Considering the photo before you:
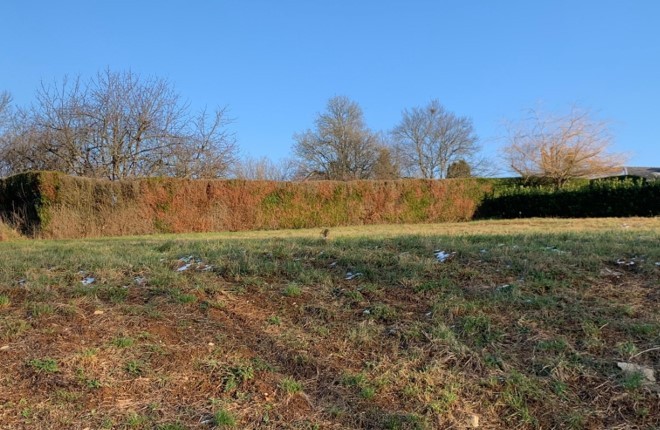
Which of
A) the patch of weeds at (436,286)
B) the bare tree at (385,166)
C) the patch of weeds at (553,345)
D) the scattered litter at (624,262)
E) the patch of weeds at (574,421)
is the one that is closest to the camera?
the patch of weeds at (574,421)

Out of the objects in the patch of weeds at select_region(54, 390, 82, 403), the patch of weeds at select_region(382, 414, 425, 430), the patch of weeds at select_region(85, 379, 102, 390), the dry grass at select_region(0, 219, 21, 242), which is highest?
the dry grass at select_region(0, 219, 21, 242)

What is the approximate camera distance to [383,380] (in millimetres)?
2805

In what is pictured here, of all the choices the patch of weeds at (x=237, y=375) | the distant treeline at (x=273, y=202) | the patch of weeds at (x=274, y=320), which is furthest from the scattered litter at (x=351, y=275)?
the distant treeline at (x=273, y=202)

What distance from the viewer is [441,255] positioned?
4.95m

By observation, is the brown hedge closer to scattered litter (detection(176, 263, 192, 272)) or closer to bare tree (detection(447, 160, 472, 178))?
scattered litter (detection(176, 263, 192, 272))

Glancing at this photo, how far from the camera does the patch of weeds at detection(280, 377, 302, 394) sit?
2.73 meters

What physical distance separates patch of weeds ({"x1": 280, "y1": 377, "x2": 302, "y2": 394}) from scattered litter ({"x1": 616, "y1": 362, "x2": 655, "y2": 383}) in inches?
77.3

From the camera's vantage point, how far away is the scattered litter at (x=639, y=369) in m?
2.68

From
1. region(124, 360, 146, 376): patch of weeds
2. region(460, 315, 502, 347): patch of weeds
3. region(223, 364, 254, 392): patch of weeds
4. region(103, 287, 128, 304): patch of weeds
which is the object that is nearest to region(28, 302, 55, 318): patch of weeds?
region(103, 287, 128, 304): patch of weeds

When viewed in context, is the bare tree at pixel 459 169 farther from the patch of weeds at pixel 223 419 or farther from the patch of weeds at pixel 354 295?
the patch of weeds at pixel 223 419

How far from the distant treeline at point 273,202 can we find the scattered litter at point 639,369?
14286 mm

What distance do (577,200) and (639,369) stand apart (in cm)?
1801

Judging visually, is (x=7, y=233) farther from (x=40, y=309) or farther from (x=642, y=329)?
(x=642, y=329)

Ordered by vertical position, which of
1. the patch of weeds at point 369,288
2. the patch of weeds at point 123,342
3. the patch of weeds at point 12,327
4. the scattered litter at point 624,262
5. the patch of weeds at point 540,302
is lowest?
the patch of weeds at point 123,342
